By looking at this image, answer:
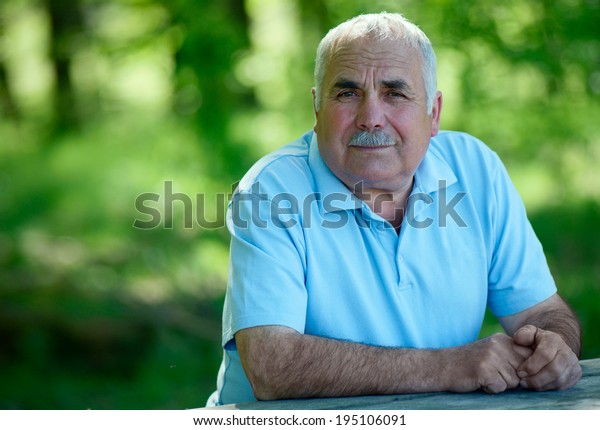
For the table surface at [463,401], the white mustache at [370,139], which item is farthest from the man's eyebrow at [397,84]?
the table surface at [463,401]

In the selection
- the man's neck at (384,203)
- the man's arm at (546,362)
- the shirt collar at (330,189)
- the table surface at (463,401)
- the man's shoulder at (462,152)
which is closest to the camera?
the table surface at (463,401)

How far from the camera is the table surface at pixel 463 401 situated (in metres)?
1.78

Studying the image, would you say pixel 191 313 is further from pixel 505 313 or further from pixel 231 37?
pixel 505 313

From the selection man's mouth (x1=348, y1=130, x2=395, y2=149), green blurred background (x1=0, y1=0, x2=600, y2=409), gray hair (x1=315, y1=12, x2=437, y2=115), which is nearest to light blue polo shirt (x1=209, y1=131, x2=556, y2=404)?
man's mouth (x1=348, y1=130, x2=395, y2=149)

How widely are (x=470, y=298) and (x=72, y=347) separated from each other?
4741 millimetres

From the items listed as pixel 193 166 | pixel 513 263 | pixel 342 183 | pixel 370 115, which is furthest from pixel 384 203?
pixel 193 166

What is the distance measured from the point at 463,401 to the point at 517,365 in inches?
7.1

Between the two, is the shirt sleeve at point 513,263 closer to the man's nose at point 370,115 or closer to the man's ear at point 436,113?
the man's ear at point 436,113

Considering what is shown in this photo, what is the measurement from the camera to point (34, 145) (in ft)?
26.5

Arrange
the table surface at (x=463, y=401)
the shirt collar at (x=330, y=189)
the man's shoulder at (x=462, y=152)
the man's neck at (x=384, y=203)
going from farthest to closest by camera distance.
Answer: the man's shoulder at (x=462, y=152) < the man's neck at (x=384, y=203) < the shirt collar at (x=330, y=189) < the table surface at (x=463, y=401)

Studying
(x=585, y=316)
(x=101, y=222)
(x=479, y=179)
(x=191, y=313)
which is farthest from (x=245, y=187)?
(x=101, y=222)

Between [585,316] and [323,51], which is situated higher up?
[323,51]

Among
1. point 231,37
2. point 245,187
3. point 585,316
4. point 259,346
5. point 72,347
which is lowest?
point 72,347

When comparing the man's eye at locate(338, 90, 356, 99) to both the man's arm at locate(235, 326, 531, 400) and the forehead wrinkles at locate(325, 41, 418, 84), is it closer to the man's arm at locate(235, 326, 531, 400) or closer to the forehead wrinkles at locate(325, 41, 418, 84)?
the forehead wrinkles at locate(325, 41, 418, 84)
